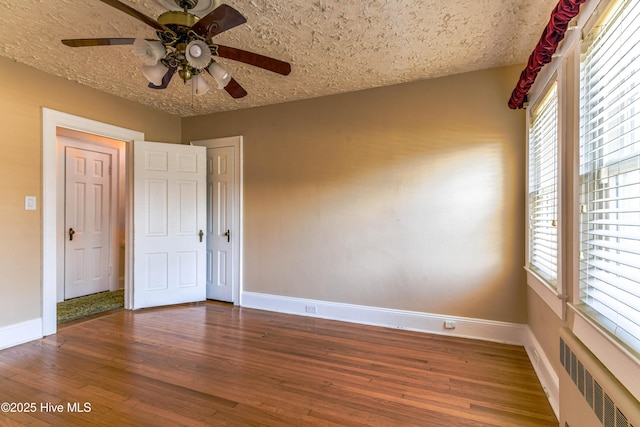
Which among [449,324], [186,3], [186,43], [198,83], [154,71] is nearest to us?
[186,3]

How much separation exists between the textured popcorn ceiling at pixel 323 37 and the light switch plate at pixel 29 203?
1264 millimetres

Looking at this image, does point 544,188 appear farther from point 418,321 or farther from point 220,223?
point 220,223

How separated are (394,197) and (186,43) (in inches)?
Result: 93.3

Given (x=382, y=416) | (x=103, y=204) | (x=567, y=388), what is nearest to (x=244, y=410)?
(x=382, y=416)

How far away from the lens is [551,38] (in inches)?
70.5

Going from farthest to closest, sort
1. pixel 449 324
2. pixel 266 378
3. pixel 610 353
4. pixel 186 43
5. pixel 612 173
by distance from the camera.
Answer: pixel 449 324
pixel 266 378
pixel 186 43
pixel 612 173
pixel 610 353

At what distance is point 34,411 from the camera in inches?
78.5

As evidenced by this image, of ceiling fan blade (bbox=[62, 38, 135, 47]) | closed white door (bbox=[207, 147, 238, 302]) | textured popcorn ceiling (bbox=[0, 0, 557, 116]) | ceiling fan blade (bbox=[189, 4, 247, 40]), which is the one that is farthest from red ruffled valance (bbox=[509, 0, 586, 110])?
closed white door (bbox=[207, 147, 238, 302])

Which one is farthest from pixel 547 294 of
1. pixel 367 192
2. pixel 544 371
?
pixel 367 192

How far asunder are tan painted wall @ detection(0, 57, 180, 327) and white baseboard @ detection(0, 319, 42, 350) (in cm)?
5

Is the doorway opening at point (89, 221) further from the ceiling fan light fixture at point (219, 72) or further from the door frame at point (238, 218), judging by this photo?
the ceiling fan light fixture at point (219, 72)

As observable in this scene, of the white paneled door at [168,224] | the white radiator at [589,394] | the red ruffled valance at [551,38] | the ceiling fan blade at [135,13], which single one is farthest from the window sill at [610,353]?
the white paneled door at [168,224]

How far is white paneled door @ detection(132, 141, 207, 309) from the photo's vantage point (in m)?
4.02

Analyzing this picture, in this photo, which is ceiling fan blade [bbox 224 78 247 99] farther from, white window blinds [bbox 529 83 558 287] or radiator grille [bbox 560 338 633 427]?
radiator grille [bbox 560 338 633 427]
